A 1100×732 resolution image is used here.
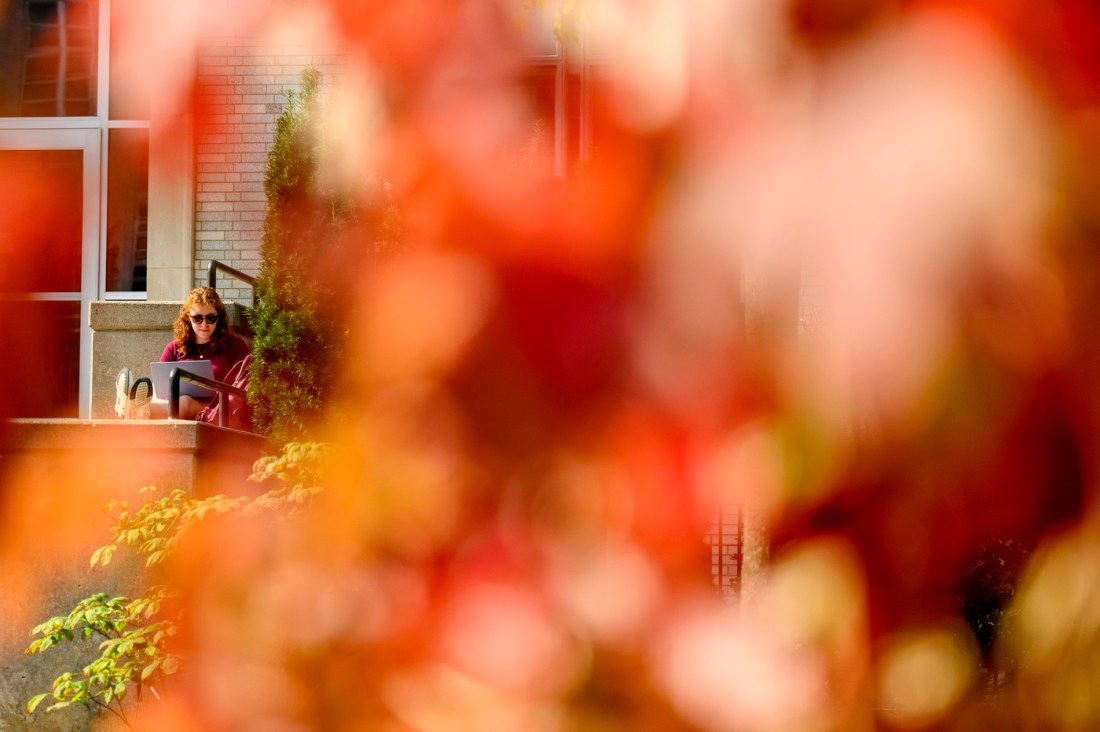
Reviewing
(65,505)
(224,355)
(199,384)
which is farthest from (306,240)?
(224,355)

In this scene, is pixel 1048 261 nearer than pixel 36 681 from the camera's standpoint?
Yes

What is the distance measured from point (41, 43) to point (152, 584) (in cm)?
169

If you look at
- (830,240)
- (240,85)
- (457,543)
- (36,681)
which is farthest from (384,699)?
(36,681)

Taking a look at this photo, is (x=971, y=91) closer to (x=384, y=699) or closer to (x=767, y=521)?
(x=767, y=521)

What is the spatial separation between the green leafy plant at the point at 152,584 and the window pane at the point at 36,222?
26cm

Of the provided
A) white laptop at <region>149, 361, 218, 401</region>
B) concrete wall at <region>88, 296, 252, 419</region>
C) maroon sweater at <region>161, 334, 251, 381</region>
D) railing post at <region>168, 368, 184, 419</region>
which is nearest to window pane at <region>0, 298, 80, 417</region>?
railing post at <region>168, 368, 184, 419</region>

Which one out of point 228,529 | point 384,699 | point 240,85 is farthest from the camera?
point 228,529

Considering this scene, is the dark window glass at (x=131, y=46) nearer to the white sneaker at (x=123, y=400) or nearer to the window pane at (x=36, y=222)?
the window pane at (x=36, y=222)

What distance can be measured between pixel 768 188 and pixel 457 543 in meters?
0.29

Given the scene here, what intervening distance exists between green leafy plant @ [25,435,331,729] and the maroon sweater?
3.93 feet

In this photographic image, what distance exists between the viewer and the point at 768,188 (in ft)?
2.40

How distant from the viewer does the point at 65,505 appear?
1.36 m

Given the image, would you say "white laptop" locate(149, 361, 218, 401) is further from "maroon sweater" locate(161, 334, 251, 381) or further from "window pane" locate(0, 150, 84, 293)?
"window pane" locate(0, 150, 84, 293)

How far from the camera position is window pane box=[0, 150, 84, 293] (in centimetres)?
97
